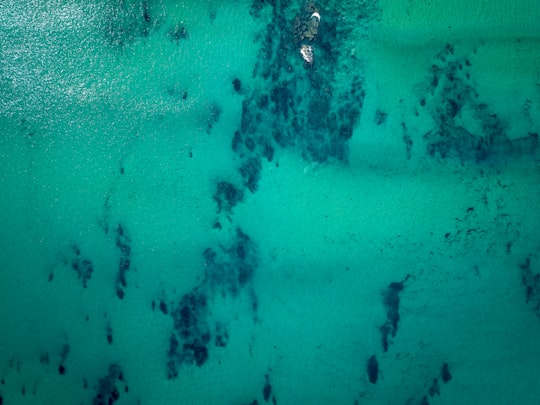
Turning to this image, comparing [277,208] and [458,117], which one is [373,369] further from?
[458,117]

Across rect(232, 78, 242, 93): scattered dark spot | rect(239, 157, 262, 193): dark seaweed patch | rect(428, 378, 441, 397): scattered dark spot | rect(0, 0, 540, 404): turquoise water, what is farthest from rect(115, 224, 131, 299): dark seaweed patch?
rect(428, 378, 441, 397): scattered dark spot

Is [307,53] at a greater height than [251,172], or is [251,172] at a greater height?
[307,53]

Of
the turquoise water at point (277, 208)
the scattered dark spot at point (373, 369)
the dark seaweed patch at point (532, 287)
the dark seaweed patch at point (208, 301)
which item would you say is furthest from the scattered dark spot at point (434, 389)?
the dark seaweed patch at point (208, 301)

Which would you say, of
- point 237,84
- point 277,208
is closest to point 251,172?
point 277,208

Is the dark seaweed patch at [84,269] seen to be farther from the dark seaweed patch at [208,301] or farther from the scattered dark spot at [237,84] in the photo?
the scattered dark spot at [237,84]

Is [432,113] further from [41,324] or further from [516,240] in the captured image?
[41,324]

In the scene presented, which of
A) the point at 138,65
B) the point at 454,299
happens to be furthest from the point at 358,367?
the point at 138,65

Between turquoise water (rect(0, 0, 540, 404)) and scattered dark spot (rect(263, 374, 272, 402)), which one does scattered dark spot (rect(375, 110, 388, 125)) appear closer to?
turquoise water (rect(0, 0, 540, 404))
